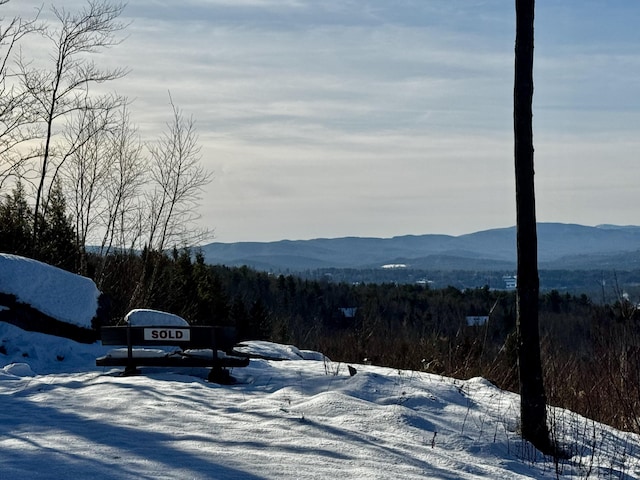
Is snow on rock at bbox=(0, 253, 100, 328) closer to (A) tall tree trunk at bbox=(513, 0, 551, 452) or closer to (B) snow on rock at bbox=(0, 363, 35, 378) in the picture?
(B) snow on rock at bbox=(0, 363, 35, 378)

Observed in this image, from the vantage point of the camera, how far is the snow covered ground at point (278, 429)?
18.0 feet

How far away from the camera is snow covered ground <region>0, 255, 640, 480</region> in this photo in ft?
18.0

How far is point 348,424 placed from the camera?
713 centimetres

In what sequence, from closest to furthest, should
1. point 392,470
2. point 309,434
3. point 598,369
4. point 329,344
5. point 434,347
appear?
point 392,470
point 309,434
point 598,369
point 434,347
point 329,344

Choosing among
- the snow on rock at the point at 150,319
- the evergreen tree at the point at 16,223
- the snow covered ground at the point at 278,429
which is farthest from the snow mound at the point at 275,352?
the evergreen tree at the point at 16,223

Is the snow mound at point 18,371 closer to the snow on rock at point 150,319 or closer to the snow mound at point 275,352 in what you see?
the snow on rock at point 150,319

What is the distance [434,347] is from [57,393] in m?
8.97

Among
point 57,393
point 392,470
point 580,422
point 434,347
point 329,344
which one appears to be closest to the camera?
point 392,470

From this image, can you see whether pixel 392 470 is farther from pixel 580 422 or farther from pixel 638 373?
pixel 638 373

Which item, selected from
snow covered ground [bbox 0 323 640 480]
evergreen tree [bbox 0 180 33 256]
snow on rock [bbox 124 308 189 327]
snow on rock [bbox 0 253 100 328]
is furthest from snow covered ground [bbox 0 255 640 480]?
evergreen tree [bbox 0 180 33 256]

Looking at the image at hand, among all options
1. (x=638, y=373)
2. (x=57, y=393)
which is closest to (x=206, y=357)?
(x=57, y=393)

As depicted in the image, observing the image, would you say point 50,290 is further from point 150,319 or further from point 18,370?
point 18,370

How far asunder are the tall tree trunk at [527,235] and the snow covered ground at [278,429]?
40cm

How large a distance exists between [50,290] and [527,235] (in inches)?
356
